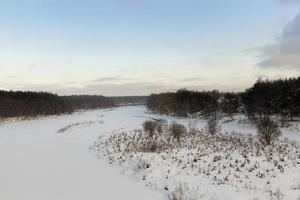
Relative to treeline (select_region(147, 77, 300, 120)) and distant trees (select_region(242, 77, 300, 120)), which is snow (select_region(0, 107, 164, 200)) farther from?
distant trees (select_region(242, 77, 300, 120))

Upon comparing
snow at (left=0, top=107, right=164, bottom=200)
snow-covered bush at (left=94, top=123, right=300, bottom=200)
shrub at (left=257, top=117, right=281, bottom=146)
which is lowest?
snow at (left=0, top=107, right=164, bottom=200)

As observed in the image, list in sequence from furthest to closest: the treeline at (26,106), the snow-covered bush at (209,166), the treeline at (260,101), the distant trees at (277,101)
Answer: the treeline at (26,106) < the treeline at (260,101) < the distant trees at (277,101) < the snow-covered bush at (209,166)

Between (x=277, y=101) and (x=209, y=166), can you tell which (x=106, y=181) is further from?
(x=277, y=101)

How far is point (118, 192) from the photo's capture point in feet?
43.8

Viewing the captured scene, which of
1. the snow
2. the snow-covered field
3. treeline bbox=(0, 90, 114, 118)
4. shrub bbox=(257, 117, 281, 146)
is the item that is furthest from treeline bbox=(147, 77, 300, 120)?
treeline bbox=(0, 90, 114, 118)

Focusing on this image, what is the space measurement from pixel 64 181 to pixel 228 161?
7.12 m

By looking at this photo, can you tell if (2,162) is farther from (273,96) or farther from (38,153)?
(273,96)

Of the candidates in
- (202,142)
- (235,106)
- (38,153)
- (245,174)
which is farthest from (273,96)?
(245,174)

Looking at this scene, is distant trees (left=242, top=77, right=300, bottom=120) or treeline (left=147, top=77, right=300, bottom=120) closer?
distant trees (left=242, top=77, right=300, bottom=120)

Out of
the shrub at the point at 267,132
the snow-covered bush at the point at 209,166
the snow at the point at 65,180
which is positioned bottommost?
the snow at the point at 65,180

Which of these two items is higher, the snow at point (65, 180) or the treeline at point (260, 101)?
the treeline at point (260, 101)

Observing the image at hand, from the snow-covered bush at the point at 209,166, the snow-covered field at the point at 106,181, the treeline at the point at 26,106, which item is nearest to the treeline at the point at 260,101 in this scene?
the snow-covered bush at the point at 209,166

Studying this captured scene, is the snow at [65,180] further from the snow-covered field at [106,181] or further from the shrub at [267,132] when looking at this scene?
the shrub at [267,132]

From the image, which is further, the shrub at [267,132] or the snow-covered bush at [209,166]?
the shrub at [267,132]
